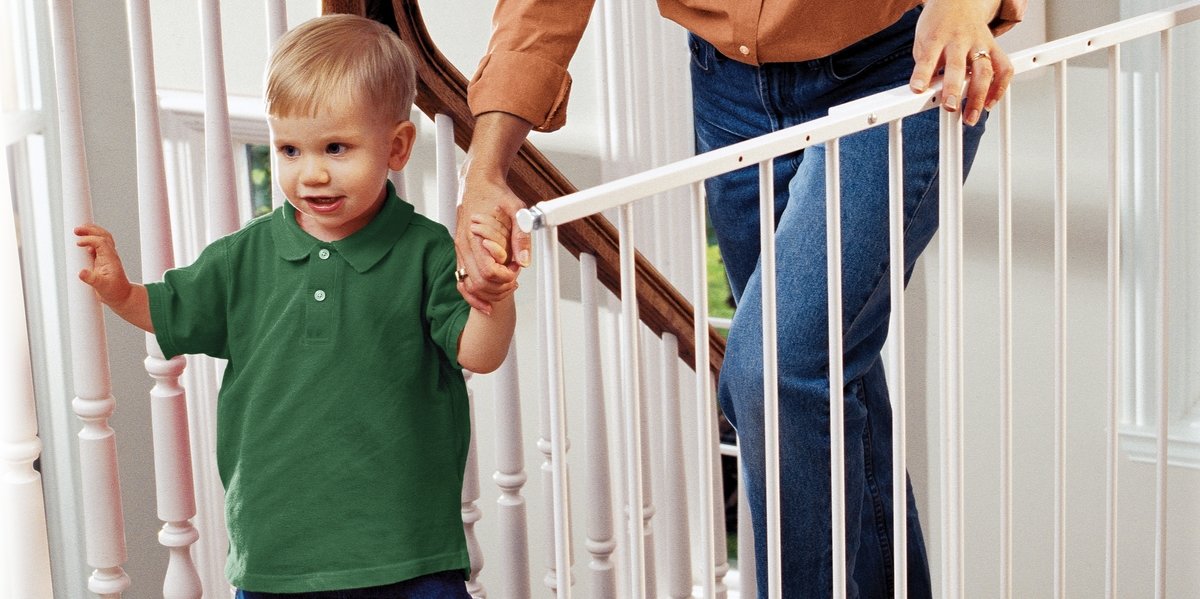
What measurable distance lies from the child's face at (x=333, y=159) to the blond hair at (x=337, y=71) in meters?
0.01

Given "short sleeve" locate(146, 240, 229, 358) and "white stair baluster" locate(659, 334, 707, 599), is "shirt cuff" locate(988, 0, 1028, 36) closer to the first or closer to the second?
"white stair baluster" locate(659, 334, 707, 599)

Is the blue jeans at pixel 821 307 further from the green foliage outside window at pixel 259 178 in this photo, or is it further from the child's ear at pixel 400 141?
the green foliage outside window at pixel 259 178

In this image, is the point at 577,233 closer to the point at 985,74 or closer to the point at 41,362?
the point at 985,74

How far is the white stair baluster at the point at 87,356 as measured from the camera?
4.51ft

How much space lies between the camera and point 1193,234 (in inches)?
97.3

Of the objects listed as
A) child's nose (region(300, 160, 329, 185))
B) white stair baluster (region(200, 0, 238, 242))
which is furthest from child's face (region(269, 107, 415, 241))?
white stair baluster (region(200, 0, 238, 242))

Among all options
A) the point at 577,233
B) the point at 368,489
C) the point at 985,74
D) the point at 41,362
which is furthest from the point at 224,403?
the point at 41,362

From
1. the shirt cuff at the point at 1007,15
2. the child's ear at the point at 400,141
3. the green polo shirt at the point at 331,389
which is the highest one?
the shirt cuff at the point at 1007,15

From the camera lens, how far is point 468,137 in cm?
169

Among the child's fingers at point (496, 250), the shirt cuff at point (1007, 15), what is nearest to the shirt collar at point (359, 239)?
→ the child's fingers at point (496, 250)

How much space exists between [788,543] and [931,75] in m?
0.52

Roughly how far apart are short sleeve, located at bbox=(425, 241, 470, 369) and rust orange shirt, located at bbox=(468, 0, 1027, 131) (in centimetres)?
23

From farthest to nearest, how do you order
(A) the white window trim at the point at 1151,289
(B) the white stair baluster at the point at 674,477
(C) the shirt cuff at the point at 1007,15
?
(A) the white window trim at the point at 1151,289 → (B) the white stair baluster at the point at 674,477 → (C) the shirt cuff at the point at 1007,15

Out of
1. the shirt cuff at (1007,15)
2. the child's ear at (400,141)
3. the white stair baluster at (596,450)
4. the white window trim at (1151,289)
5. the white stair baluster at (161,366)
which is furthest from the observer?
the white window trim at (1151,289)
